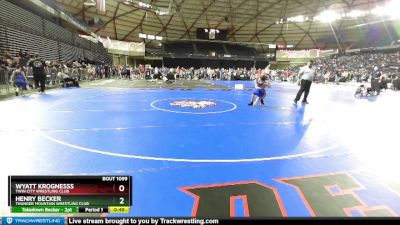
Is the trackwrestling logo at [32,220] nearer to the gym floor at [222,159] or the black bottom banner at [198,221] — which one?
the black bottom banner at [198,221]

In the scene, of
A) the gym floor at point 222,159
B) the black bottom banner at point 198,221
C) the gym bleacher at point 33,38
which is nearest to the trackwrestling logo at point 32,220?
the black bottom banner at point 198,221

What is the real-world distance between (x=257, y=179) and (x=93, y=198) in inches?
79.6

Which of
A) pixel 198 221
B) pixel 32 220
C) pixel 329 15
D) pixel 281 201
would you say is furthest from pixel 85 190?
pixel 329 15

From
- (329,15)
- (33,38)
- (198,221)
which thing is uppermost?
(329,15)

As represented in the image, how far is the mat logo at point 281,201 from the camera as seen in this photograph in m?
2.65

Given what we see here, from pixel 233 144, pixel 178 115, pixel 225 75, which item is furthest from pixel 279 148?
pixel 225 75

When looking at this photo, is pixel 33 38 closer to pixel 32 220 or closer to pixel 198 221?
pixel 32 220

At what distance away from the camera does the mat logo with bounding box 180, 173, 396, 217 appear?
2.65 metres
